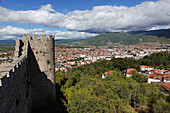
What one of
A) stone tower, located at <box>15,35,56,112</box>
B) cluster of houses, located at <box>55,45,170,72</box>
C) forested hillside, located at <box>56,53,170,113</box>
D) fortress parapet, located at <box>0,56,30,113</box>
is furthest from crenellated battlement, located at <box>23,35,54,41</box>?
cluster of houses, located at <box>55,45,170,72</box>

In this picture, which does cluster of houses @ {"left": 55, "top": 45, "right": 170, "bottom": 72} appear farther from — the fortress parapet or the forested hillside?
the fortress parapet

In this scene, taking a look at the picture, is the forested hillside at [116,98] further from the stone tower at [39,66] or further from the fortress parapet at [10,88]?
the fortress parapet at [10,88]

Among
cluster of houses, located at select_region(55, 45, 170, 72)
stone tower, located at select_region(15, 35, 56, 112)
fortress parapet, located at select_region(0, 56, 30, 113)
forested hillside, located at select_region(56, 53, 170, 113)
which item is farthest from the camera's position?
cluster of houses, located at select_region(55, 45, 170, 72)

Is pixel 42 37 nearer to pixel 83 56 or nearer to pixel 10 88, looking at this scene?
pixel 10 88

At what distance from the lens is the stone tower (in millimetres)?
9351

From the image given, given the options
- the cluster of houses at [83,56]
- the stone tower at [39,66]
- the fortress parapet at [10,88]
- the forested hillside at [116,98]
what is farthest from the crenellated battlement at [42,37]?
the cluster of houses at [83,56]

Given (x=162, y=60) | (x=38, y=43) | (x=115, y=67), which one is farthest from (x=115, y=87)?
(x=162, y=60)

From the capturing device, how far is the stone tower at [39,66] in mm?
9351

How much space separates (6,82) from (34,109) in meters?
7.02

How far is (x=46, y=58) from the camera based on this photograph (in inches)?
387

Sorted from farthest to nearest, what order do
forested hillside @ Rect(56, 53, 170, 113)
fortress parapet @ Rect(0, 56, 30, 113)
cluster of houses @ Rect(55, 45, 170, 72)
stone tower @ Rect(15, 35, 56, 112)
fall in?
cluster of houses @ Rect(55, 45, 170, 72), forested hillside @ Rect(56, 53, 170, 113), stone tower @ Rect(15, 35, 56, 112), fortress parapet @ Rect(0, 56, 30, 113)

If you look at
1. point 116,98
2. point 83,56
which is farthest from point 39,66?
point 83,56

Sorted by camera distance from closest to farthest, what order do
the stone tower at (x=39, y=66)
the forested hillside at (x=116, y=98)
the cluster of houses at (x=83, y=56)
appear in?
the stone tower at (x=39, y=66), the forested hillside at (x=116, y=98), the cluster of houses at (x=83, y=56)

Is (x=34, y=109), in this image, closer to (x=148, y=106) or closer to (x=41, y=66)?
(x=41, y=66)
